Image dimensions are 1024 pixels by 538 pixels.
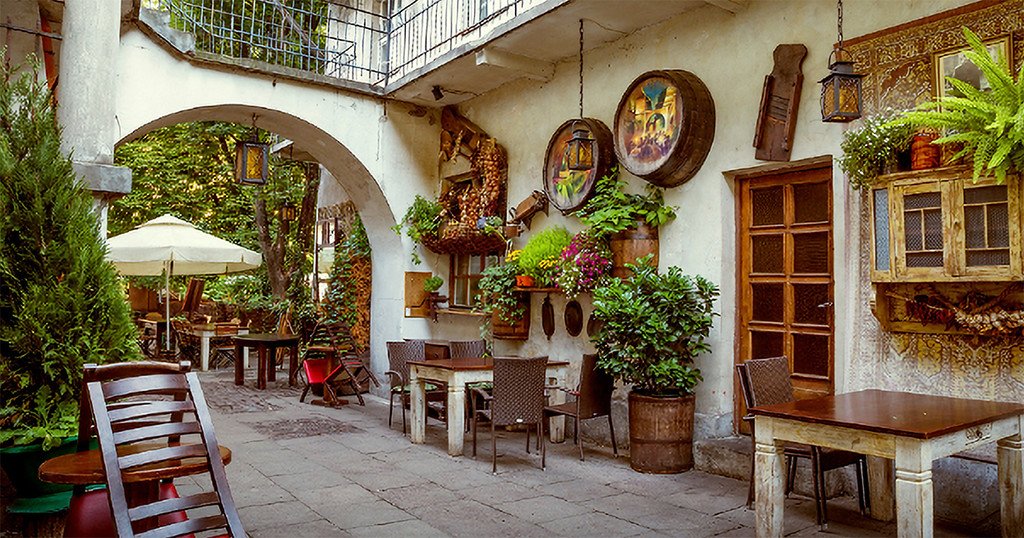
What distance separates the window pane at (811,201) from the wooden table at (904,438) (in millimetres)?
1711

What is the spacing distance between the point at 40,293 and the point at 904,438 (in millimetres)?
3895

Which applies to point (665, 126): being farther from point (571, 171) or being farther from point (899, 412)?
point (899, 412)

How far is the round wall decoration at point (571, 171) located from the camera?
22.2ft

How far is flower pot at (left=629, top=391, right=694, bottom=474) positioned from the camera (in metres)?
5.56

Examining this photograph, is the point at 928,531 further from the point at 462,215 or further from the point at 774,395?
the point at 462,215

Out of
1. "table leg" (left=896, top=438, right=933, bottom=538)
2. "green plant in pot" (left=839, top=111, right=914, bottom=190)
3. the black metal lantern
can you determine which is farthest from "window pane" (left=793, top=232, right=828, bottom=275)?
"table leg" (left=896, top=438, right=933, bottom=538)

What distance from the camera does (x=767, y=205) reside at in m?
5.81

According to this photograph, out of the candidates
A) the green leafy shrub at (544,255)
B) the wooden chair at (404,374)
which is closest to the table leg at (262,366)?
the wooden chair at (404,374)

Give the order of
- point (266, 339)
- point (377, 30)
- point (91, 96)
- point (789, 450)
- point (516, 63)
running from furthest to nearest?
point (266, 339) < point (377, 30) < point (516, 63) < point (789, 450) < point (91, 96)

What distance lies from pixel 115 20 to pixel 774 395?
15.0 feet

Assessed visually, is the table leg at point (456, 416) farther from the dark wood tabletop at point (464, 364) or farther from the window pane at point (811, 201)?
the window pane at point (811, 201)

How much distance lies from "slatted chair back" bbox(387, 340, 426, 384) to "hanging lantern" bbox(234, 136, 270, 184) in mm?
2472

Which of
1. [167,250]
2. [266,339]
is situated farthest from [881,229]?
[167,250]

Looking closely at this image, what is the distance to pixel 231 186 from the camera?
15414 millimetres
